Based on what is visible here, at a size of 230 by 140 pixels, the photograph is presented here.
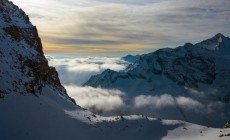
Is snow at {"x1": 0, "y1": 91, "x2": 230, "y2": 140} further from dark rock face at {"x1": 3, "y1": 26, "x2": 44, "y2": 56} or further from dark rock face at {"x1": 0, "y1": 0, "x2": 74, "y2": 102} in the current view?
dark rock face at {"x1": 3, "y1": 26, "x2": 44, "y2": 56}

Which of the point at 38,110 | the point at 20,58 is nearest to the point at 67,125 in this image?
the point at 38,110

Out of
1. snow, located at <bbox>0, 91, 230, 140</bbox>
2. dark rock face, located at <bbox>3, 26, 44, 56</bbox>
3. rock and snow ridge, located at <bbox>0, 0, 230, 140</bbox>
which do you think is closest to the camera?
snow, located at <bbox>0, 91, 230, 140</bbox>

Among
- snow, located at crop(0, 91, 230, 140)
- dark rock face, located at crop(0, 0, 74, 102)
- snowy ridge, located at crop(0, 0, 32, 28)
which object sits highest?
snowy ridge, located at crop(0, 0, 32, 28)

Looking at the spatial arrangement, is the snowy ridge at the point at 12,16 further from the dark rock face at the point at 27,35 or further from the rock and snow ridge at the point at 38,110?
the dark rock face at the point at 27,35

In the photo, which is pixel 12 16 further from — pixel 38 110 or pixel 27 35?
pixel 38 110

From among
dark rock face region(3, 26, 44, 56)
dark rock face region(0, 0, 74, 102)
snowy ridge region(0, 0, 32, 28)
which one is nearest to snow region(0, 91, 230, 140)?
dark rock face region(0, 0, 74, 102)

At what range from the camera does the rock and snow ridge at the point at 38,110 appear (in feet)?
183

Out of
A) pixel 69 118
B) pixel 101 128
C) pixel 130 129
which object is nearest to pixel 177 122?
pixel 130 129

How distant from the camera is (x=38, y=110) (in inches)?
2395

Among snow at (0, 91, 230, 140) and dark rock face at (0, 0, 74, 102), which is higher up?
dark rock face at (0, 0, 74, 102)

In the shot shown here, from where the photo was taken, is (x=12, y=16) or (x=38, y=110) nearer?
(x=38, y=110)

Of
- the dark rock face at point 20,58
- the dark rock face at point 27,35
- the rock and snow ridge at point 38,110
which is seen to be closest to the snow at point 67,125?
the rock and snow ridge at point 38,110

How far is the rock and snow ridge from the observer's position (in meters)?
55.8

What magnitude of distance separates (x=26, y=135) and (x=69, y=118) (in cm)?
1469
